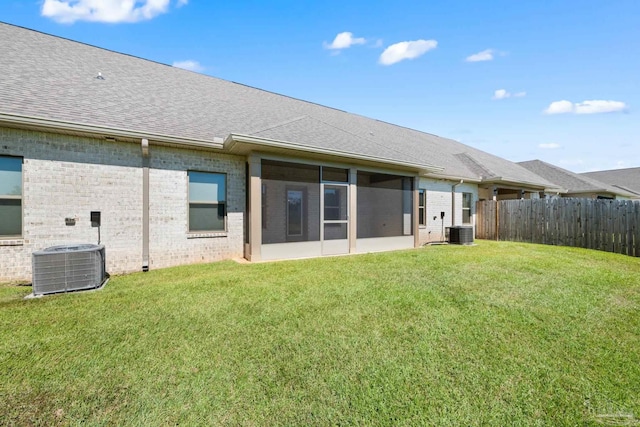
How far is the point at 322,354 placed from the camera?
3297 millimetres

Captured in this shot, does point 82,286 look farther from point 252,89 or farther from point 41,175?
point 252,89

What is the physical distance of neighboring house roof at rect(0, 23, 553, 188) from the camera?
21.1 feet

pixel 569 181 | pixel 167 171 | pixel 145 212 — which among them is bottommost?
pixel 145 212

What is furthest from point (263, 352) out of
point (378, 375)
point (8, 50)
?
point (8, 50)

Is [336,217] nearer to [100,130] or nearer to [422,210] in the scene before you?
[422,210]

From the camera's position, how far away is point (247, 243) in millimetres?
8375

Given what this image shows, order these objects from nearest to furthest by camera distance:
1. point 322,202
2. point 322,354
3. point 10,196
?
1. point 322,354
2. point 10,196
3. point 322,202

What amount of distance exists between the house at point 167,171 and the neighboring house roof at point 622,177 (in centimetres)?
2749

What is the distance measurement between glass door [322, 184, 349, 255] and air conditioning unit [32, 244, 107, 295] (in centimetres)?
584

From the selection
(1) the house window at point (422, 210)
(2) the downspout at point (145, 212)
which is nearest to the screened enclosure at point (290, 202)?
(2) the downspout at point (145, 212)

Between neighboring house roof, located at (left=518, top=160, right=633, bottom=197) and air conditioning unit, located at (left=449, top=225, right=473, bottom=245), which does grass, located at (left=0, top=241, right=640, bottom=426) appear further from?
neighboring house roof, located at (left=518, top=160, right=633, bottom=197)

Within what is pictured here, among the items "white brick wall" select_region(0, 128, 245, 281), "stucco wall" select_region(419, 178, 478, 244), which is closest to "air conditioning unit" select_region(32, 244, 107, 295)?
"white brick wall" select_region(0, 128, 245, 281)

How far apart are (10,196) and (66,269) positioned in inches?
87.6

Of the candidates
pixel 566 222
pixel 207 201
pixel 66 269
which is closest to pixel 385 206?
pixel 207 201
